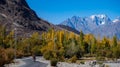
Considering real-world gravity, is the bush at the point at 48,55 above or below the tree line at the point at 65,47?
below

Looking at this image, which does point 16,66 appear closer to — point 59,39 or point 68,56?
point 68,56

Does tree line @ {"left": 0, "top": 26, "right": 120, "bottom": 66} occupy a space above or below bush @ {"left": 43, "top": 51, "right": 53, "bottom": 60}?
above

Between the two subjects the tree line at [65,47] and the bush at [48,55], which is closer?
the bush at [48,55]

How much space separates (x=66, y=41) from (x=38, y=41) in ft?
55.1

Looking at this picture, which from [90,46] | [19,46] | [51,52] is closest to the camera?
[51,52]

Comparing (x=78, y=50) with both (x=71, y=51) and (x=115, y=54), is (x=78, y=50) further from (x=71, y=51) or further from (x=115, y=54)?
(x=115, y=54)

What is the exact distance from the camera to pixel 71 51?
Answer: 11225 cm

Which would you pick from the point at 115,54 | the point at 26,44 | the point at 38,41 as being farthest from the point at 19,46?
the point at 115,54

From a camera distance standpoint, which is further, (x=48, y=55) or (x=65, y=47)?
(x=65, y=47)

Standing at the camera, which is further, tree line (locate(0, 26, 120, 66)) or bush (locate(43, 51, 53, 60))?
tree line (locate(0, 26, 120, 66))

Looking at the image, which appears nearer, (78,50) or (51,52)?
(51,52)

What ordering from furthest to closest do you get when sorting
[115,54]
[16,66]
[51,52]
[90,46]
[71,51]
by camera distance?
[90,46] → [115,54] → [71,51] → [51,52] → [16,66]

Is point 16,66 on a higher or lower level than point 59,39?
lower

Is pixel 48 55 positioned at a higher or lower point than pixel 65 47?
lower
